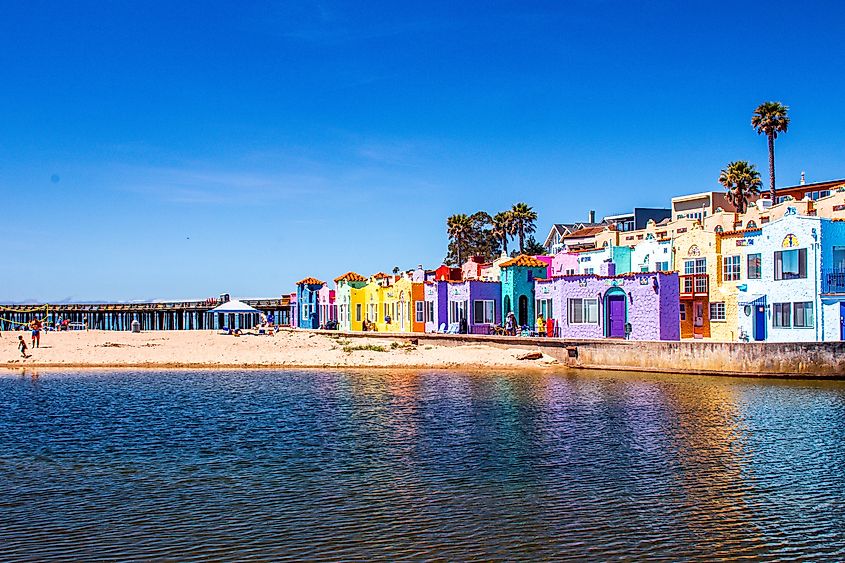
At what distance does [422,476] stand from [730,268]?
3710 cm

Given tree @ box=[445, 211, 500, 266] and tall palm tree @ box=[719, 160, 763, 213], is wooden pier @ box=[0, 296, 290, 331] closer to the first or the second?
tree @ box=[445, 211, 500, 266]

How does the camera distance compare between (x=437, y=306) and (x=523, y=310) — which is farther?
(x=437, y=306)

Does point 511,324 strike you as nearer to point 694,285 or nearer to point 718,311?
point 694,285

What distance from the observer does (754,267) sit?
49750mm

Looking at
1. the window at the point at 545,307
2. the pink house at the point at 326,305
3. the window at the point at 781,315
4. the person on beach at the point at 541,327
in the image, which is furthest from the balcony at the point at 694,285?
the pink house at the point at 326,305

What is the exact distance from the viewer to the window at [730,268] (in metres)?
51.5

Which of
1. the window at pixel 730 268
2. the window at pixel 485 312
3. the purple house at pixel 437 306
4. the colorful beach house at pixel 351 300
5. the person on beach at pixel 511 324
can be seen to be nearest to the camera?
the window at pixel 730 268

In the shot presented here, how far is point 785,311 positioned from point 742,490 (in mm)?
30968

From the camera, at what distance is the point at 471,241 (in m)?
113

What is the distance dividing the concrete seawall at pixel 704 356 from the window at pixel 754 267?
7.16 metres

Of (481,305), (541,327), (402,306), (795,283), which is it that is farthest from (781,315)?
(402,306)

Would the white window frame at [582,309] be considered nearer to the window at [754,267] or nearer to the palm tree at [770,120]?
the window at [754,267]

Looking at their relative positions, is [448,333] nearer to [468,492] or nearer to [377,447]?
[377,447]

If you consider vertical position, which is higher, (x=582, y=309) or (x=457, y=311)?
(x=582, y=309)
